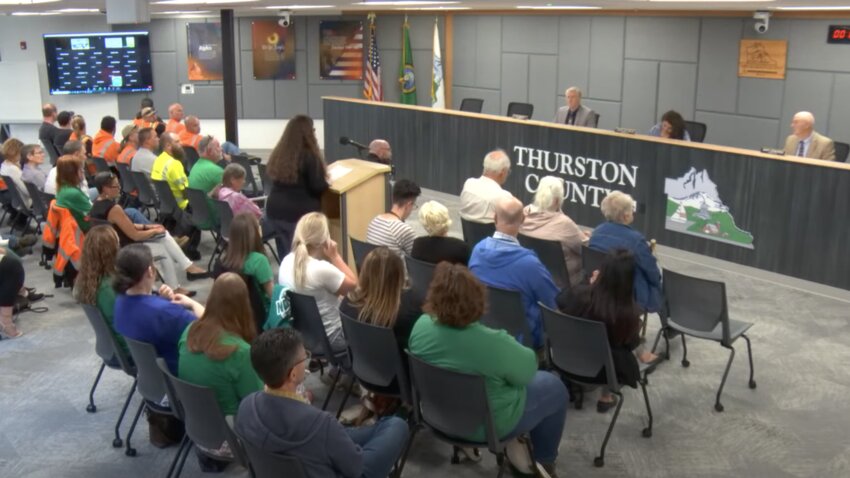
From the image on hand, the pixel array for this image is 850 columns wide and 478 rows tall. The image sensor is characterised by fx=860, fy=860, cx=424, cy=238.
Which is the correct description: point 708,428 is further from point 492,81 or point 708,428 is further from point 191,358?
point 492,81

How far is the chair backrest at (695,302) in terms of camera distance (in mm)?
5273

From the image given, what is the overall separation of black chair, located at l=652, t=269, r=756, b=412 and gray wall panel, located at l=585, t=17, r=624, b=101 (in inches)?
293

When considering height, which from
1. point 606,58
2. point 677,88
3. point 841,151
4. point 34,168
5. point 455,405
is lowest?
point 455,405

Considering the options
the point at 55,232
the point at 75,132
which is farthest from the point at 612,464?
the point at 75,132

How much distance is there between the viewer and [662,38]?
11812mm

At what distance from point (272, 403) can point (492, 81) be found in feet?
37.4

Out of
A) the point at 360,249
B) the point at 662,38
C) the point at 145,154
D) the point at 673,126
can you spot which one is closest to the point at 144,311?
the point at 360,249

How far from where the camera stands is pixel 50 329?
6871 millimetres

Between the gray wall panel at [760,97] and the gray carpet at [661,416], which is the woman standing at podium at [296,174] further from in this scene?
the gray wall panel at [760,97]

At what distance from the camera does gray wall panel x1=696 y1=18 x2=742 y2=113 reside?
1107cm

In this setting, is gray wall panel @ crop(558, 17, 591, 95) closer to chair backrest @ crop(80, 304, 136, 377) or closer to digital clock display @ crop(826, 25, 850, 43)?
digital clock display @ crop(826, 25, 850, 43)

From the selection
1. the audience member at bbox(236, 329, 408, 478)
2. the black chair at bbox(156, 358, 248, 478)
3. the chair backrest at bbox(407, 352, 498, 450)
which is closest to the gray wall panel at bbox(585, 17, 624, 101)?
the chair backrest at bbox(407, 352, 498, 450)

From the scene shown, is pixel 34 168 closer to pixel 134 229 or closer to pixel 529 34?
pixel 134 229

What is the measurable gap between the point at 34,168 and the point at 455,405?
21.7 ft
